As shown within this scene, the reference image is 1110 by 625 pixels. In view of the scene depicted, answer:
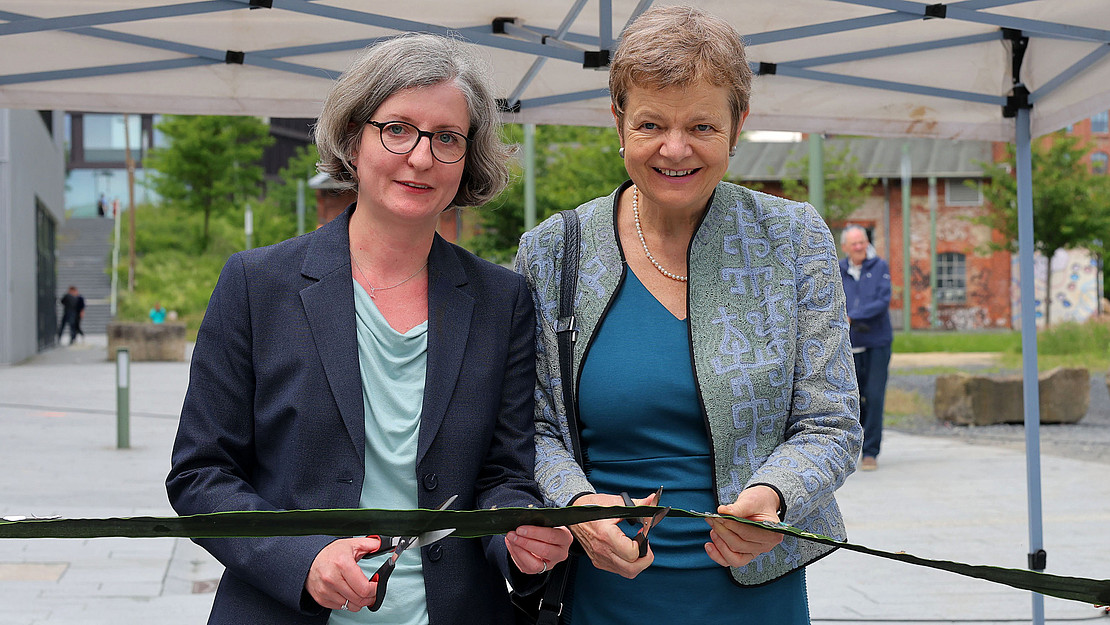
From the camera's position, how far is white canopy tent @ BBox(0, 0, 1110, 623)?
13.4ft

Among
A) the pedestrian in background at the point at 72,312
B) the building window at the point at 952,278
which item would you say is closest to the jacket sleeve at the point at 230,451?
the pedestrian in background at the point at 72,312

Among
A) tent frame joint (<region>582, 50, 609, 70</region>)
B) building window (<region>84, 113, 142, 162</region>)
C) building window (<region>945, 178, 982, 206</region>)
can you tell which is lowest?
tent frame joint (<region>582, 50, 609, 70</region>)

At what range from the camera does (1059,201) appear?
29.2 metres

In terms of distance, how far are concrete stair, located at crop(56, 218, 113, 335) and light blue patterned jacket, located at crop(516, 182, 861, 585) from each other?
4410 centimetres

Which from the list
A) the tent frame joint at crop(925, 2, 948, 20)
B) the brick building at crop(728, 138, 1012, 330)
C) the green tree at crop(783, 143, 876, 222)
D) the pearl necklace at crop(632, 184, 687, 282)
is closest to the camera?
the pearl necklace at crop(632, 184, 687, 282)

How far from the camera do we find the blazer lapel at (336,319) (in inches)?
75.5

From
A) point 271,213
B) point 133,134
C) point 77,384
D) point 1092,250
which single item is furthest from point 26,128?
point 133,134

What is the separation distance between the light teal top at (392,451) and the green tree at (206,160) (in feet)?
128

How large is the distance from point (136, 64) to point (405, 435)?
3.17 metres

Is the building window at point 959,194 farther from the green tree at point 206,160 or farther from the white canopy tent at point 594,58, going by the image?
the white canopy tent at point 594,58

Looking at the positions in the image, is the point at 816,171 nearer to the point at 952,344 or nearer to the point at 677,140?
the point at 677,140

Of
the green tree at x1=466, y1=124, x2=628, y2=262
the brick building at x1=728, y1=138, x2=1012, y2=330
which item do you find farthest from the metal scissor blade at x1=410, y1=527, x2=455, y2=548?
the brick building at x1=728, y1=138, x2=1012, y2=330

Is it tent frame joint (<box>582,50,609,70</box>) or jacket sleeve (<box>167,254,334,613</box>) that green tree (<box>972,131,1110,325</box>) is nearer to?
tent frame joint (<box>582,50,609,70</box>)

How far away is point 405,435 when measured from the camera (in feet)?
6.48
